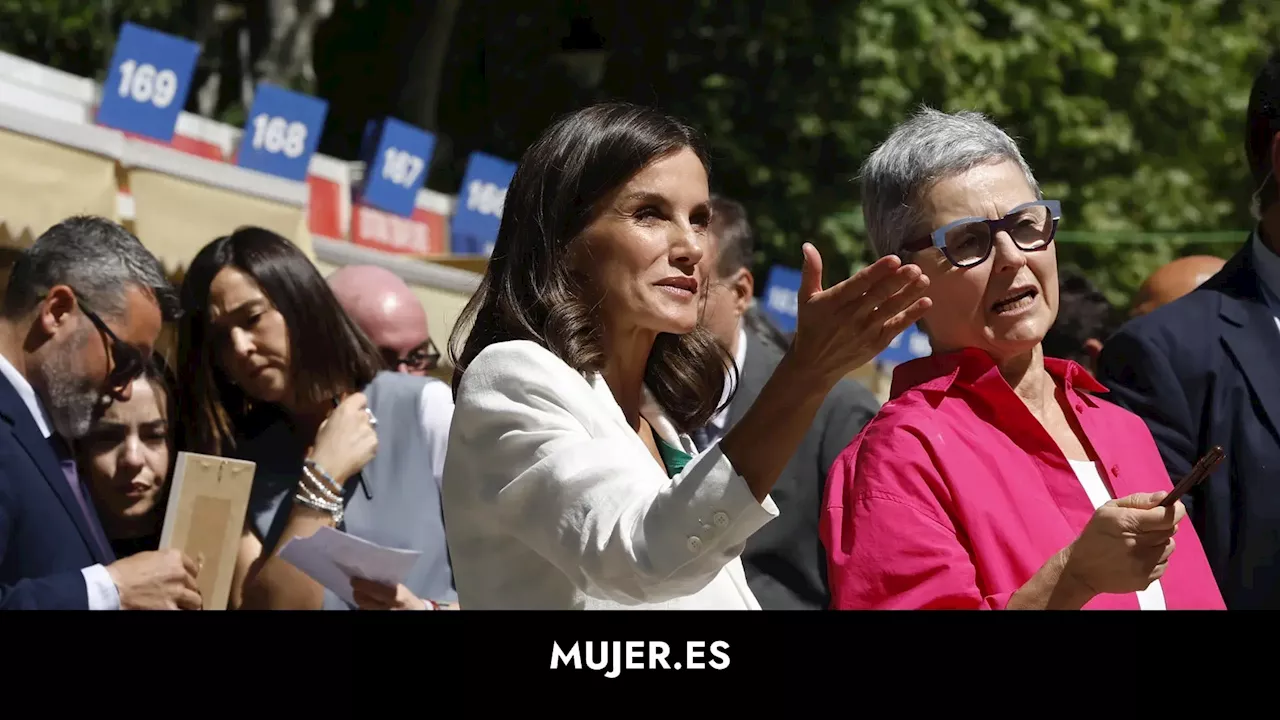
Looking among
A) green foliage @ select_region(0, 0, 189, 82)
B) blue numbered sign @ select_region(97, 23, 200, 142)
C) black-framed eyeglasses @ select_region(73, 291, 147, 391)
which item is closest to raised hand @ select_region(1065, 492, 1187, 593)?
black-framed eyeglasses @ select_region(73, 291, 147, 391)

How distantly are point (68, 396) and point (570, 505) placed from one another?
2.10 meters

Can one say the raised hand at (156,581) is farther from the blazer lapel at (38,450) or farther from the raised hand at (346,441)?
the raised hand at (346,441)

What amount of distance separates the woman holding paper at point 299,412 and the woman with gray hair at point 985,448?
1.74 meters

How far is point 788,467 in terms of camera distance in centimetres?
423

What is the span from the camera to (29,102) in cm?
935

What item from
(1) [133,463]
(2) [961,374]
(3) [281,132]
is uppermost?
(2) [961,374]

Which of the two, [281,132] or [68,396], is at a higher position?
[68,396]

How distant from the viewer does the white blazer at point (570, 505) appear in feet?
6.12

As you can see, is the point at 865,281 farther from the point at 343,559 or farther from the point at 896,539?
the point at 343,559

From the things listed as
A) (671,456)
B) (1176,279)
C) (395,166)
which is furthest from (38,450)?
(395,166)

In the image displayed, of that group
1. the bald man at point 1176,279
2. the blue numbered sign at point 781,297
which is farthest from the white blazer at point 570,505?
the blue numbered sign at point 781,297
